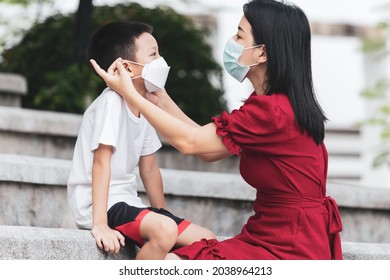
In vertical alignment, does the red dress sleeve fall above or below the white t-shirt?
above

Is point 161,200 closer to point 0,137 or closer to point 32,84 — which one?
point 0,137

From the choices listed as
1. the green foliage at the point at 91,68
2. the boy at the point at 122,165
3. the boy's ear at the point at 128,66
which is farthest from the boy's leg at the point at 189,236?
the green foliage at the point at 91,68

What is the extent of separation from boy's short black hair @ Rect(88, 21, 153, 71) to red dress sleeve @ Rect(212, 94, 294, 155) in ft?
2.07

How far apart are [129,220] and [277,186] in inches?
23.4

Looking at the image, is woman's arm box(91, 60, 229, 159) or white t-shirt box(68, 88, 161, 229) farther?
white t-shirt box(68, 88, 161, 229)

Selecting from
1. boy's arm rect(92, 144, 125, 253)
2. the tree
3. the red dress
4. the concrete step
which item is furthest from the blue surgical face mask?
the tree

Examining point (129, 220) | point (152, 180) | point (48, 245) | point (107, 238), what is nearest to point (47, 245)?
point (48, 245)

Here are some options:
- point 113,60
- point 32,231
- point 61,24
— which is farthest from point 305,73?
point 61,24

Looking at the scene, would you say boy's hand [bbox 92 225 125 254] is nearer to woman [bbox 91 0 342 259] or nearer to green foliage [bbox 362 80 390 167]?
woman [bbox 91 0 342 259]

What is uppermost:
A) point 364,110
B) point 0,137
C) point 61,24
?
point 61,24

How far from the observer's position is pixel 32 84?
7793mm

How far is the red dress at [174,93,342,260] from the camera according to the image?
3494mm

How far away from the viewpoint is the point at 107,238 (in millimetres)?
3539

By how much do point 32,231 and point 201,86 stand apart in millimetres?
4088
